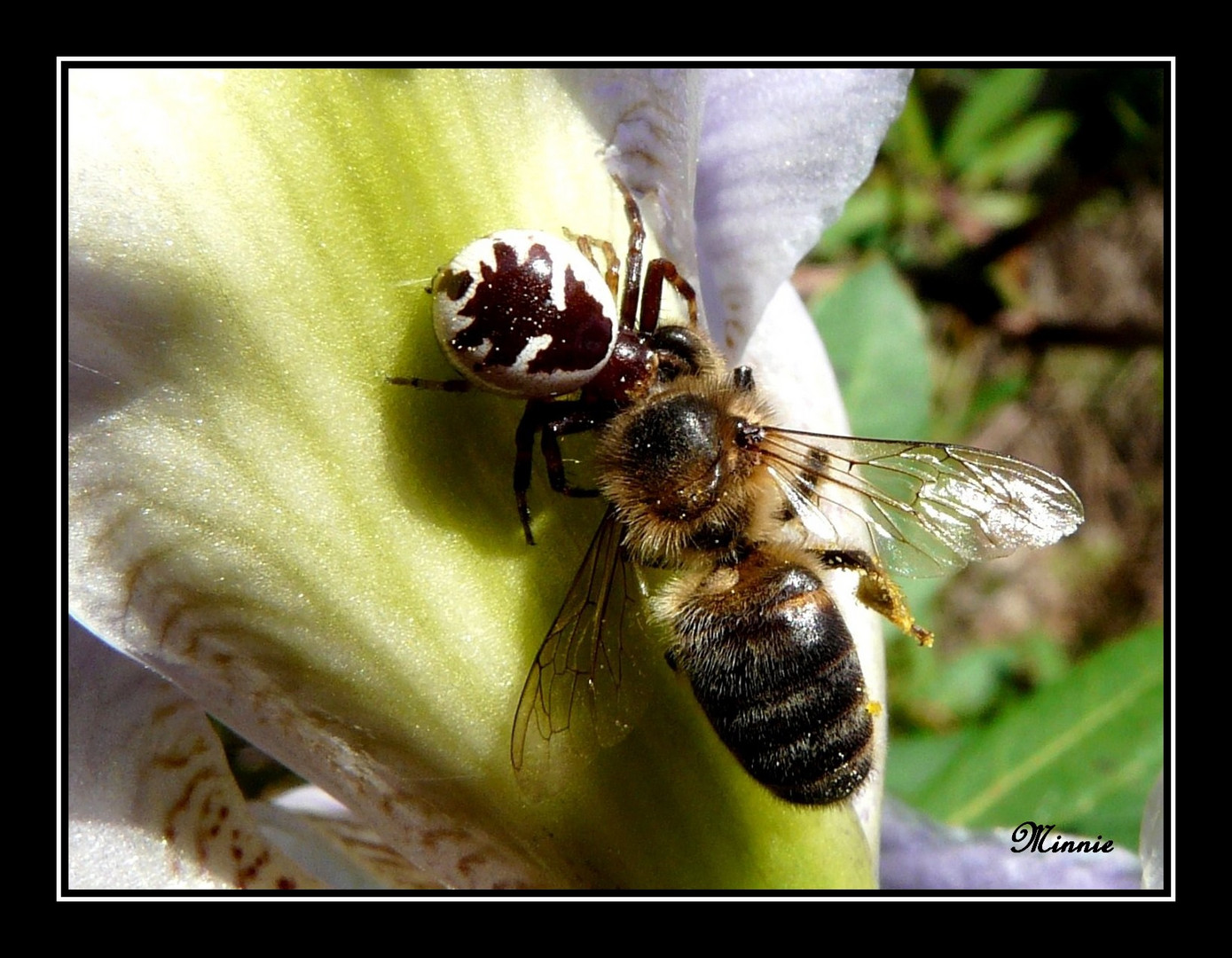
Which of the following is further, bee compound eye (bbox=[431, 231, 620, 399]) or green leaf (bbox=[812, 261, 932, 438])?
green leaf (bbox=[812, 261, 932, 438])

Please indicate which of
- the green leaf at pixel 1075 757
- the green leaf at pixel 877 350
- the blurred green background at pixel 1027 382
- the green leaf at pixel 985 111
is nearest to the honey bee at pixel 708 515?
the blurred green background at pixel 1027 382

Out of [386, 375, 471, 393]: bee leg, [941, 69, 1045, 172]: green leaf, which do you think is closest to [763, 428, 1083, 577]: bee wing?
[386, 375, 471, 393]: bee leg

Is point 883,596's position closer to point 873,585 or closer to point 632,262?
Result: point 873,585

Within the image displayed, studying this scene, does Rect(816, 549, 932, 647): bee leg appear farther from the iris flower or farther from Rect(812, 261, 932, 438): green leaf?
Rect(812, 261, 932, 438): green leaf

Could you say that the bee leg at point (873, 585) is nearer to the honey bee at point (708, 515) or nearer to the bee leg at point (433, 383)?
the honey bee at point (708, 515)

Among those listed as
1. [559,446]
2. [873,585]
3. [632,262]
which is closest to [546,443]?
[559,446]

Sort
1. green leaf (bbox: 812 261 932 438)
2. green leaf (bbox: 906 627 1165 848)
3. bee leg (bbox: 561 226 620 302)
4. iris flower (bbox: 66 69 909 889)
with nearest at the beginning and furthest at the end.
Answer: iris flower (bbox: 66 69 909 889) < bee leg (bbox: 561 226 620 302) < green leaf (bbox: 906 627 1165 848) < green leaf (bbox: 812 261 932 438)
